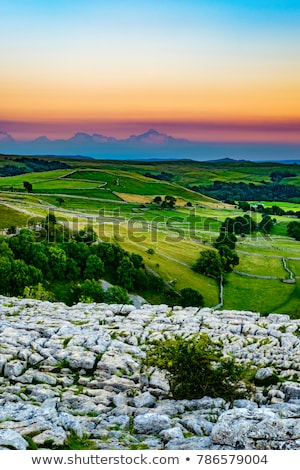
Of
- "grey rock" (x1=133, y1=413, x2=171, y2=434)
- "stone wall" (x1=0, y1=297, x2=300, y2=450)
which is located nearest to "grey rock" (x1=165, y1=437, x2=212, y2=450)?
"stone wall" (x1=0, y1=297, x2=300, y2=450)

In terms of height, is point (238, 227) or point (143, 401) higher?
point (143, 401)

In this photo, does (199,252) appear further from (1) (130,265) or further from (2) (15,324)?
(2) (15,324)

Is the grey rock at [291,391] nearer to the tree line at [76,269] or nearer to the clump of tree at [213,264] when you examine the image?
the tree line at [76,269]

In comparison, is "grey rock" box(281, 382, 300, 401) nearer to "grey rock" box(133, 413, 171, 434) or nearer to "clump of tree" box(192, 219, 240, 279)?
"grey rock" box(133, 413, 171, 434)

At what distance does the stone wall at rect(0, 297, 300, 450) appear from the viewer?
19.5m

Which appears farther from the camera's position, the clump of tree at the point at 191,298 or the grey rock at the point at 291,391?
the clump of tree at the point at 191,298

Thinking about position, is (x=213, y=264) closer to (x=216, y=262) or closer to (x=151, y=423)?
(x=216, y=262)

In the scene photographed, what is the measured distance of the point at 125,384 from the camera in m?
28.5

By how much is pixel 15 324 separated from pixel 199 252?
348 ft

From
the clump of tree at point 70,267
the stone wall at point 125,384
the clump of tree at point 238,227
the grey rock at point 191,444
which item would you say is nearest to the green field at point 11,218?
the clump of tree at point 70,267

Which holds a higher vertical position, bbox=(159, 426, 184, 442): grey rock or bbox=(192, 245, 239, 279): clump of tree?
bbox=(159, 426, 184, 442): grey rock

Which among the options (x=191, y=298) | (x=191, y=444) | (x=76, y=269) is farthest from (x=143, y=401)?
(x=191, y=298)

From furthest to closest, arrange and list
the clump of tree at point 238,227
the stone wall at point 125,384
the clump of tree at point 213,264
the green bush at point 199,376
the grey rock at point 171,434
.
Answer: the clump of tree at point 238,227
the clump of tree at point 213,264
the green bush at point 199,376
the grey rock at point 171,434
the stone wall at point 125,384

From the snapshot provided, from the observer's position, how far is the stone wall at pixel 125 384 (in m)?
19.5
